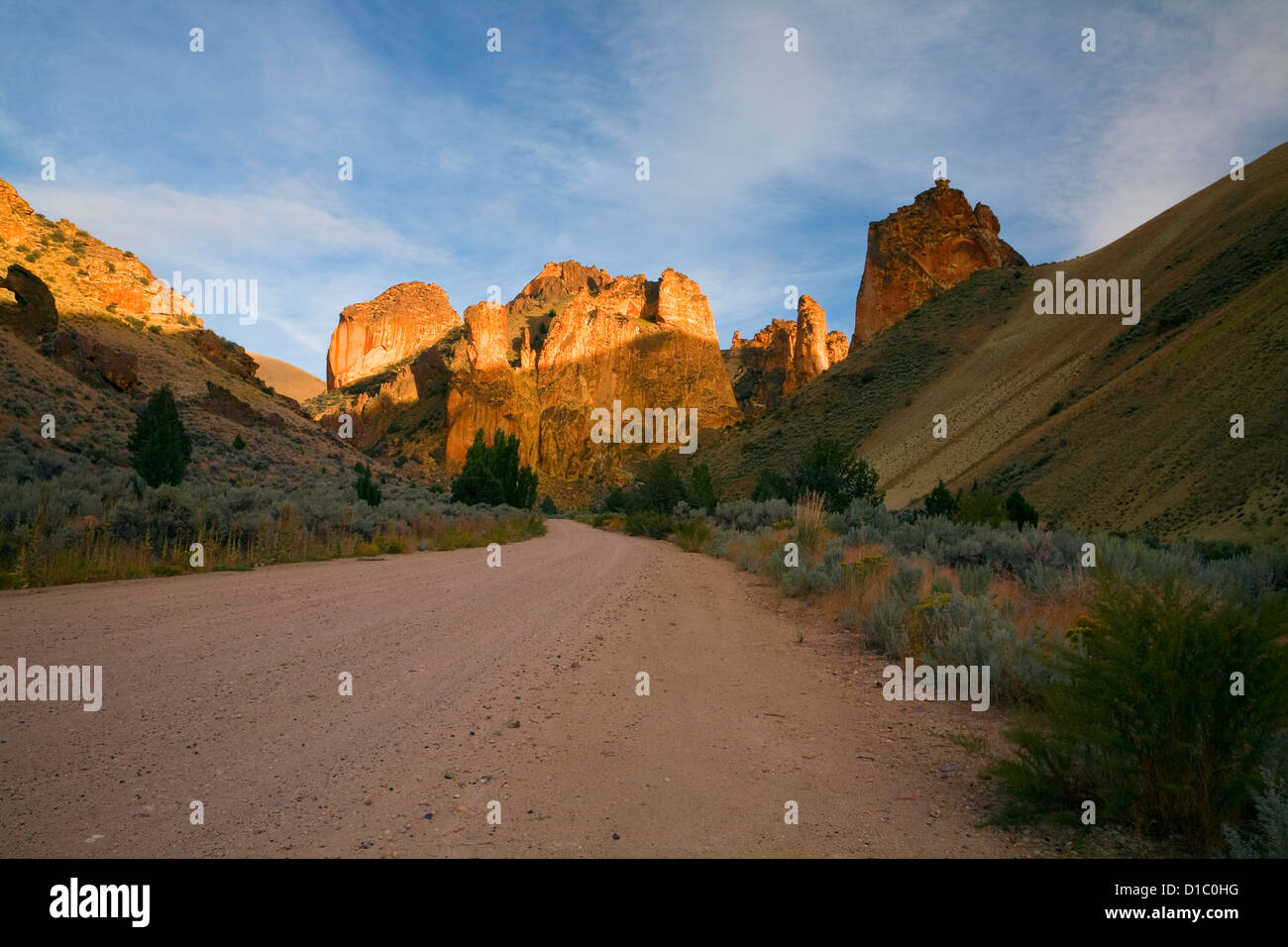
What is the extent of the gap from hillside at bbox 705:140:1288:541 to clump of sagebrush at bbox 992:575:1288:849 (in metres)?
21.1

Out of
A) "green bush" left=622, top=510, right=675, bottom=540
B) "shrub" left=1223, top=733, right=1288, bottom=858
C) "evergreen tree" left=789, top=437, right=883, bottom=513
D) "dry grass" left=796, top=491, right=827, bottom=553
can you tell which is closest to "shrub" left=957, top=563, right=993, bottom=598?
"shrub" left=1223, top=733, right=1288, bottom=858

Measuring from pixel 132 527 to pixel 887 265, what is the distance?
10022 cm

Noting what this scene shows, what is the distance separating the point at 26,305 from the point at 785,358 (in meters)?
128

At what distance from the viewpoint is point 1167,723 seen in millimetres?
2961

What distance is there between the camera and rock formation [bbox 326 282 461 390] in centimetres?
15075

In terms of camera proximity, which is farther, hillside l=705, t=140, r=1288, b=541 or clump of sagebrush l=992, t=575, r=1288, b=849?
hillside l=705, t=140, r=1288, b=541

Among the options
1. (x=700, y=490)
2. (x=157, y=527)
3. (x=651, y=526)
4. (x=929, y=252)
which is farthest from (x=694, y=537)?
(x=929, y=252)

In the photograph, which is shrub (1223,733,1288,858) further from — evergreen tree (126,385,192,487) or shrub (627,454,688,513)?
shrub (627,454,688,513)

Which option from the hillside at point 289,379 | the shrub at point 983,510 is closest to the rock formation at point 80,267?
the shrub at point 983,510

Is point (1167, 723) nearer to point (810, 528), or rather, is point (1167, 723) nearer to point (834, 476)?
point (810, 528)

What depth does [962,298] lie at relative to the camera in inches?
2825

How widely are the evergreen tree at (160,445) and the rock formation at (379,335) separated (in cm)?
13249

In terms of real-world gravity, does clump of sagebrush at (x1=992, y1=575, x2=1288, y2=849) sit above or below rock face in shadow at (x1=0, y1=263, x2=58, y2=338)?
below
